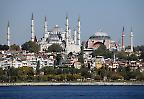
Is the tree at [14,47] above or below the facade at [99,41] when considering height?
below

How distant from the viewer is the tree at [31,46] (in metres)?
87.1

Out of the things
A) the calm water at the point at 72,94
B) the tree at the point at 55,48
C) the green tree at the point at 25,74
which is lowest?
the calm water at the point at 72,94

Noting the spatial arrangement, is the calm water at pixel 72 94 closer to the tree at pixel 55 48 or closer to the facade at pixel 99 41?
the tree at pixel 55 48

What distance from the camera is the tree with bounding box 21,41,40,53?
3428 inches

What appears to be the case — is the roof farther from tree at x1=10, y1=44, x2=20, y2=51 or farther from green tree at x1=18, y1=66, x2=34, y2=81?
green tree at x1=18, y1=66, x2=34, y2=81

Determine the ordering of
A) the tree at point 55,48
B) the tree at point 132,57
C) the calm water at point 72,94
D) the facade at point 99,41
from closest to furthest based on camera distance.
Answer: the calm water at point 72,94 → the tree at point 132,57 → the tree at point 55,48 → the facade at point 99,41

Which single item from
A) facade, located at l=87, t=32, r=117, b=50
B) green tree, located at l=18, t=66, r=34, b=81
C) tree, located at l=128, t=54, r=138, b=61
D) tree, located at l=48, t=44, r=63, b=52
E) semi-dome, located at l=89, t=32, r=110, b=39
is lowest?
green tree, located at l=18, t=66, r=34, b=81

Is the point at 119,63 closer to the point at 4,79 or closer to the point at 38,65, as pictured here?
the point at 38,65

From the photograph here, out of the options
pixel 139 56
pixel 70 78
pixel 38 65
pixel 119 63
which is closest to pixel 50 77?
pixel 70 78

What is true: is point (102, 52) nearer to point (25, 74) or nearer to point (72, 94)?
point (25, 74)

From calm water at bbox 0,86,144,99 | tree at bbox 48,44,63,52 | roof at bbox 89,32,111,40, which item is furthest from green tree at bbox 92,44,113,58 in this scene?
calm water at bbox 0,86,144,99

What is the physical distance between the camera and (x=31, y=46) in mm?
87312

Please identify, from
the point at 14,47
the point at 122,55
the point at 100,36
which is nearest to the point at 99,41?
the point at 100,36

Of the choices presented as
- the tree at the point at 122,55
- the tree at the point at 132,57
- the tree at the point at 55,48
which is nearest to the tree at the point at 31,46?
the tree at the point at 55,48
